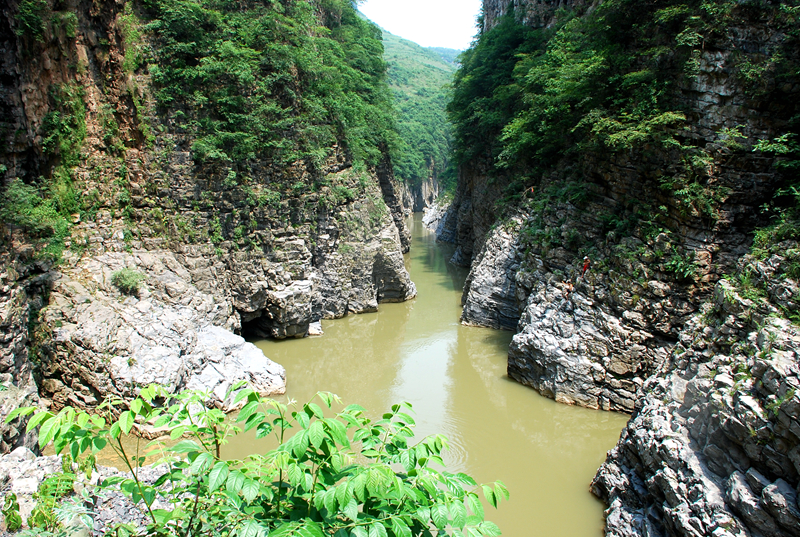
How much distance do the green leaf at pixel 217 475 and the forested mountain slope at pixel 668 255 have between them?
5.84 meters

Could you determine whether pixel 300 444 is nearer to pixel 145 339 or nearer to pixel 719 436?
pixel 719 436

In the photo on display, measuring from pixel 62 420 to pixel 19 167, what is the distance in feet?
32.7

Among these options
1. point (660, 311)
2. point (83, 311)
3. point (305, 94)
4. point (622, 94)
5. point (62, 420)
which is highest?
point (622, 94)

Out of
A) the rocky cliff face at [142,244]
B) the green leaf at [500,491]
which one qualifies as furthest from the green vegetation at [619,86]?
the green leaf at [500,491]

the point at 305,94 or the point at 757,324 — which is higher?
the point at 305,94

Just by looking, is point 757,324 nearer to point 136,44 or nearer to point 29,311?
point 29,311

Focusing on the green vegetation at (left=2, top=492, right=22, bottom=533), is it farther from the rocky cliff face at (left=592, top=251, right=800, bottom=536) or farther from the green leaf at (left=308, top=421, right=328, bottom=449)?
the rocky cliff face at (left=592, top=251, right=800, bottom=536)

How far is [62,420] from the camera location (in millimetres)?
2145

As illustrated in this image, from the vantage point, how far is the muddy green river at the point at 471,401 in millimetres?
7824

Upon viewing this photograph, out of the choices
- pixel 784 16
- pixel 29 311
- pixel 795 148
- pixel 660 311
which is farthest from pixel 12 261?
pixel 784 16

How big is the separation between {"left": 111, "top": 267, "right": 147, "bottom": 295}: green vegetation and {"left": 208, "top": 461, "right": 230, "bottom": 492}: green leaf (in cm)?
937

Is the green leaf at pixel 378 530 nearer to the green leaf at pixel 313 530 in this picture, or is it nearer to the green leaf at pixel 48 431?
the green leaf at pixel 313 530

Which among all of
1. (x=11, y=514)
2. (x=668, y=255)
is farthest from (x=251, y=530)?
(x=668, y=255)

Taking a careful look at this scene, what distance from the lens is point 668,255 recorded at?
941cm
